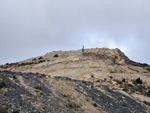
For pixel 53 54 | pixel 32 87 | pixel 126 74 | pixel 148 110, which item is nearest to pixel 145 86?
pixel 126 74

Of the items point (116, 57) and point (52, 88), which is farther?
point (116, 57)

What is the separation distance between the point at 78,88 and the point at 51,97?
19.1ft

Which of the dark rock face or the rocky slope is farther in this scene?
the rocky slope

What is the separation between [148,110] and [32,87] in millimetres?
13665

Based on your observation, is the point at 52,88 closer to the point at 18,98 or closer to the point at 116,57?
the point at 18,98

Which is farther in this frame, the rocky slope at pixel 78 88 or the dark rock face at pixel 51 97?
the rocky slope at pixel 78 88

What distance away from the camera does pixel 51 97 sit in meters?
20.8

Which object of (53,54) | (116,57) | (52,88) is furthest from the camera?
(53,54)

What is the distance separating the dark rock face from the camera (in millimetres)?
17391

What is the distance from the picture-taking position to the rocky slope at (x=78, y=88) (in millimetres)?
18872

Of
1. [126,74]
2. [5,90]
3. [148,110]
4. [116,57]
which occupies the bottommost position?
[148,110]

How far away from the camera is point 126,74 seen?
133 feet

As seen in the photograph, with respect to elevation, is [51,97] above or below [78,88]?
below

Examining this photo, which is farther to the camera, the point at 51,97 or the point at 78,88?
the point at 78,88
